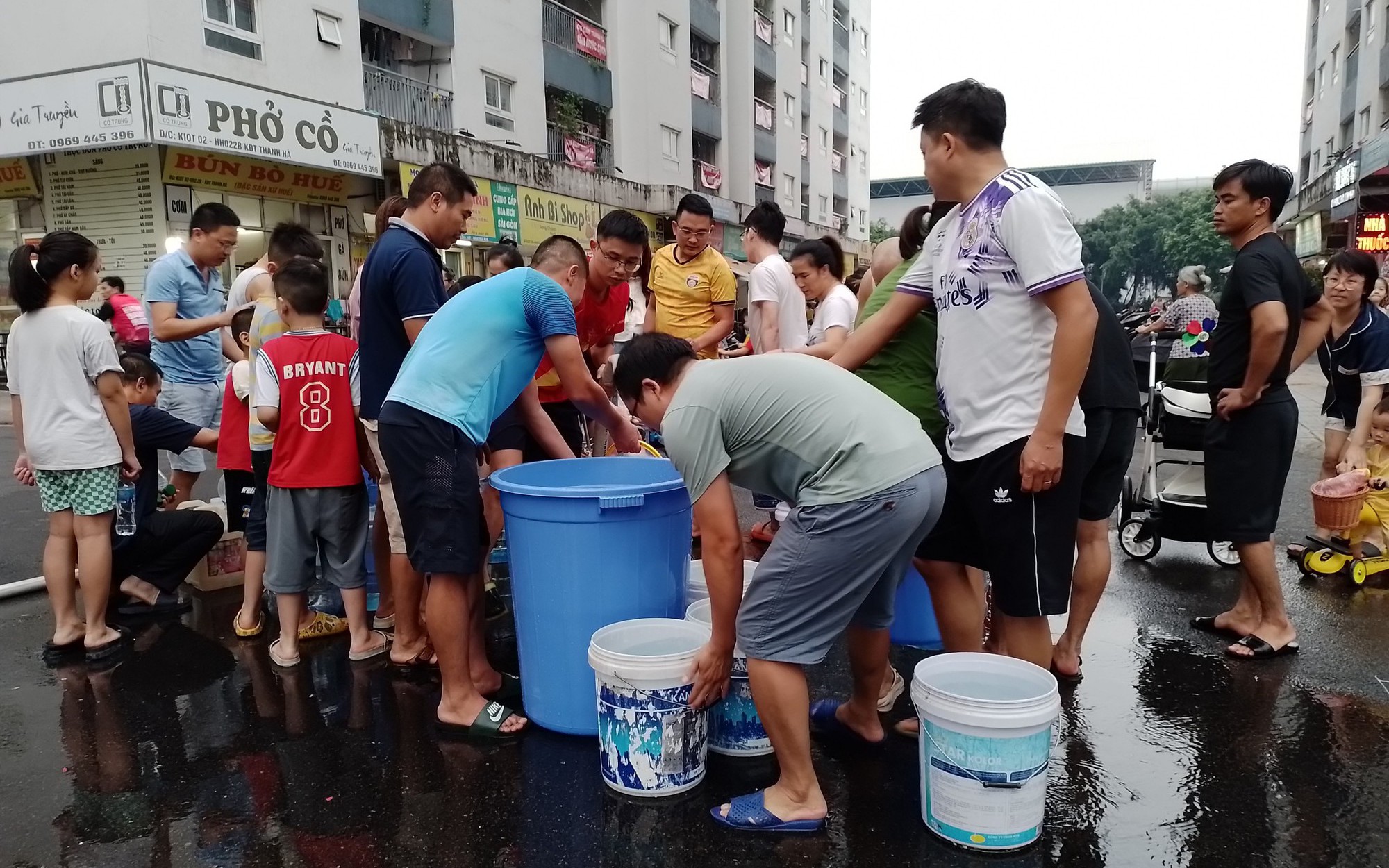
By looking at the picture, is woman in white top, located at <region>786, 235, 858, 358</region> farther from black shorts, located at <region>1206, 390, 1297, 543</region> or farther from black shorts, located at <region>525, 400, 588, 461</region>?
black shorts, located at <region>1206, 390, 1297, 543</region>

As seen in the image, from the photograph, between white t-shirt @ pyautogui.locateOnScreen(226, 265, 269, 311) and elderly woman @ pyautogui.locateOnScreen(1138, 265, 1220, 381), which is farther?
elderly woman @ pyautogui.locateOnScreen(1138, 265, 1220, 381)

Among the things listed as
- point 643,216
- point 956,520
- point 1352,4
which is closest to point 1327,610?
point 956,520

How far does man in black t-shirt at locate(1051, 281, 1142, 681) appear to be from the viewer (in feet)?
10.3

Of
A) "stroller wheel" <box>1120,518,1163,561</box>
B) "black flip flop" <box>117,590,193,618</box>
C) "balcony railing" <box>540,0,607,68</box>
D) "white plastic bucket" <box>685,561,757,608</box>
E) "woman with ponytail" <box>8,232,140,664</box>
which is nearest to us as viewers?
"white plastic bucket" <box>685,561,757,608</box>

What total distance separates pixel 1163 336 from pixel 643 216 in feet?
50.3

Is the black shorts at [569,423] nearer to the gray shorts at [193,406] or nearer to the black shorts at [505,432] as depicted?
the black shorts at [505,432]

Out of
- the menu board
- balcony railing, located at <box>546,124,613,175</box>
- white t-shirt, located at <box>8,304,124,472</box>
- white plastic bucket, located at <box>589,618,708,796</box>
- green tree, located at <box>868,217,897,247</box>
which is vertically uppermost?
green tree, located at <box>868,217,897,247</box>

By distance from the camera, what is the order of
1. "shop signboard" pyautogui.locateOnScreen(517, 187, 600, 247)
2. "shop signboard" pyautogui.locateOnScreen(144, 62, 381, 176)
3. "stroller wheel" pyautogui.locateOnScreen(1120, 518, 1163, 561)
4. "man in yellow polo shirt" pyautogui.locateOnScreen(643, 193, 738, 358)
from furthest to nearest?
"shop signboard" pyautogui.locateOnScreen(517, 187, 600, 247) < "shop signboard" pyautogui.locateOnScreen(144, 62, 381, 176) < "man in yellow polo shirt" pyautogui.locateOnScreen(643, 193, 738, 358) < "stroller wheel" pyautogui.locateOnScreen(1120, 518, 1163, 561)

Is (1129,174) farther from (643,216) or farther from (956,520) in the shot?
(956,520)

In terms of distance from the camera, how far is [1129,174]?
97.4 metres

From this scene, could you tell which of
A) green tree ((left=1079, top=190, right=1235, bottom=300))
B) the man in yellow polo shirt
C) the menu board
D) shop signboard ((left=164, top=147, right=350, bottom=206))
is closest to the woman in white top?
the man in yellow polo shirt

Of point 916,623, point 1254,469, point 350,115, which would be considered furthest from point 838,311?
point 350,115

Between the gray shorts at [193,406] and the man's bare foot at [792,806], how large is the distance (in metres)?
4.35

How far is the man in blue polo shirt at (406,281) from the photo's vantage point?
350 centimetres
